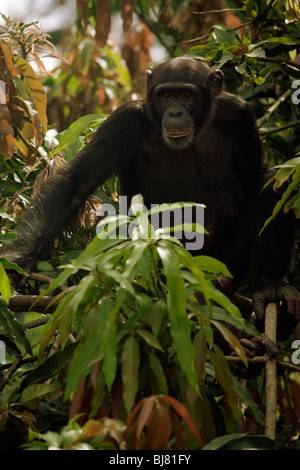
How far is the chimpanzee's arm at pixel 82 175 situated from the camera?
488 centimetres

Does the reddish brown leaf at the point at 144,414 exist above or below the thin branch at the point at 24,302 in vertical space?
below

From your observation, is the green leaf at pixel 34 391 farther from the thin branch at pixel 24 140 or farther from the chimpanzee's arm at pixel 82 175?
the thin branch at pixel 24 140

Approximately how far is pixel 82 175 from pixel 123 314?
2220 mm

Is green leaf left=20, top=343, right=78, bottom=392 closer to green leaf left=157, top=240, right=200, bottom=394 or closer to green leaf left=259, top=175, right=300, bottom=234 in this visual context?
green leaf left=157, top=240, right=200, bottom=394

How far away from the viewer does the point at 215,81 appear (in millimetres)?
5145

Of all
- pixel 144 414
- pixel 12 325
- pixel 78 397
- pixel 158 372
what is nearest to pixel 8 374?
pixel 12 325

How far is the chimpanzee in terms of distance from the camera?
192 inches

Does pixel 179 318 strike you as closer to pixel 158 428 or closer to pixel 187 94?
pixel 158 428

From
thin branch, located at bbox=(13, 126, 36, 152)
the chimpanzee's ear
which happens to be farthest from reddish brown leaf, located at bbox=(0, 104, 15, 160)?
the chimpanzee's ear

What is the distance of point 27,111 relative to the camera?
484cm

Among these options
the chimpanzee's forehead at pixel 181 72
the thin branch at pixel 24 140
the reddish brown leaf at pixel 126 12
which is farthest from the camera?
the reddish brown leaf at pixel 126 12

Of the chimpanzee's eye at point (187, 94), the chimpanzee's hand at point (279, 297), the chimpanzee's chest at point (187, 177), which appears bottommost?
the chimpanzee's hand at point (279, 297)

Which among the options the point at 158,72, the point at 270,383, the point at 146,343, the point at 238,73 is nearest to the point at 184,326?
the point at 146,343

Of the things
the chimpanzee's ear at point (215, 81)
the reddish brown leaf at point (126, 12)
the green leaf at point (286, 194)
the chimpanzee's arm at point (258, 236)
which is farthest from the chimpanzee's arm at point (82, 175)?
the reddish brown leaf at point (126, 12)
